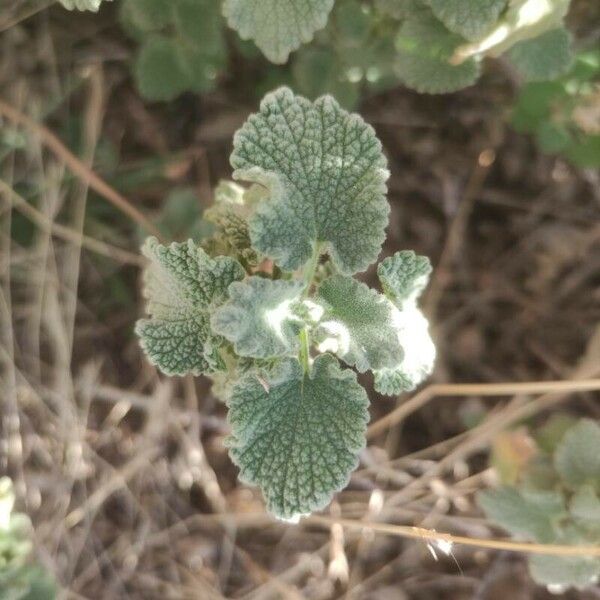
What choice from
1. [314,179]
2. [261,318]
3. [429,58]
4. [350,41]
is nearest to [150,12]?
[350,41]

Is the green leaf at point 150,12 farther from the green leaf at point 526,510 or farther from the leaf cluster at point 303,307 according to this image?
the green leaf at point 526,510

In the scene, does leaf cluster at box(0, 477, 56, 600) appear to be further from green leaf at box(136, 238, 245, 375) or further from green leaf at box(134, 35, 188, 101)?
green leaf at box(134, 35, 188, 101)

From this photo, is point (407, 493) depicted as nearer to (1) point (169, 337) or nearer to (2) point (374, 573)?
(2) point (374, 573)

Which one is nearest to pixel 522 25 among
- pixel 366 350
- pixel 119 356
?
pixel 366 350

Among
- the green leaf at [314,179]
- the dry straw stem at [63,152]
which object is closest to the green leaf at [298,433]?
the green leaf at [314,179]

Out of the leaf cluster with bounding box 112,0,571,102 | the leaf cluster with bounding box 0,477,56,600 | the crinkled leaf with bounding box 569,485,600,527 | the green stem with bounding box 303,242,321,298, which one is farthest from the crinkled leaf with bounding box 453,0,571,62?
the leaf cluster with bounding box 0,477,56,600

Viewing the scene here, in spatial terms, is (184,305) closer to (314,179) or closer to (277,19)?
(314,179)

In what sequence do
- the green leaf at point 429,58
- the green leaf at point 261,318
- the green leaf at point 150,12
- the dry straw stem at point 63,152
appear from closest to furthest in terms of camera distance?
1. the green leaf at point 261,318
2. the green leaf at point 429,58
3. the green leaf at point 150,12
4. the dry straw stem at point 63,152
